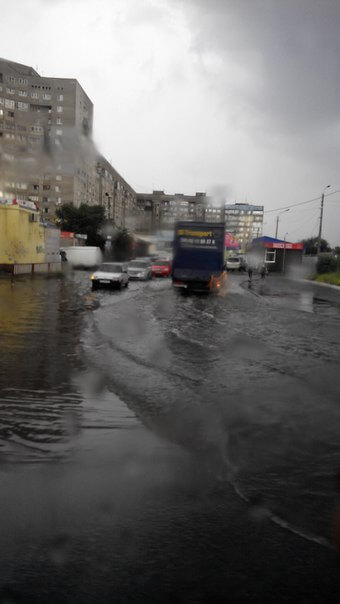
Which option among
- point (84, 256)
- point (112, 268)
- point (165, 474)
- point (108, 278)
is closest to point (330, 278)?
point (112, 268)

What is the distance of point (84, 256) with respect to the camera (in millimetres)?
41469

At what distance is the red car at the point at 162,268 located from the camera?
3947 cm

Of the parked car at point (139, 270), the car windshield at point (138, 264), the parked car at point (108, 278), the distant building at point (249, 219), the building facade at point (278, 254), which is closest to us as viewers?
the parked car at point (108, 278)

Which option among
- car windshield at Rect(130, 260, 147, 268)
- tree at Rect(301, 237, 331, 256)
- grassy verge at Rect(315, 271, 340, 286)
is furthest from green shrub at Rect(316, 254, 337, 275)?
tree at Rect(301, 237, 331, 256)

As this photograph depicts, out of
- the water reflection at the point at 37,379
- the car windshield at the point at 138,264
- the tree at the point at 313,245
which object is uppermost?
the tree at the point at 313,245

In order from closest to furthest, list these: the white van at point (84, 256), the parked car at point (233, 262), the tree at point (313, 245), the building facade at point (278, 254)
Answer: the white van at point (84, 256)
the building facade at point (278, 254)
the parked car at point (233, 262)
the tree at point (313, 245)

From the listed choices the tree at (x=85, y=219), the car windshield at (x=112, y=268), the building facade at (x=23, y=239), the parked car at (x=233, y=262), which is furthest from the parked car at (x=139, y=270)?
the tree at (x=85, y=219)

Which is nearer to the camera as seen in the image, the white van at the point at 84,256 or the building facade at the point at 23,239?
the building facade at the point at 23,239

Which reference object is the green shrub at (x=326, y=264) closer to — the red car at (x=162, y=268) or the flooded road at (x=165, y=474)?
the red car at (x=162, y=268)

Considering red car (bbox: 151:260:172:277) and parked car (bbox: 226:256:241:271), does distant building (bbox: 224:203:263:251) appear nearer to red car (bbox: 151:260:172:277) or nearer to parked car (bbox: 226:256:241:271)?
parked car (bbox: 226:256:241:271)

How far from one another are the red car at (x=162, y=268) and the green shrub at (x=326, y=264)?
13531 mm

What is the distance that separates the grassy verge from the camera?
3556cm

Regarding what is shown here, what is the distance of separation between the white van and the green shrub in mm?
19761

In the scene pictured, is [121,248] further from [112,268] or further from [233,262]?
[112,268]
